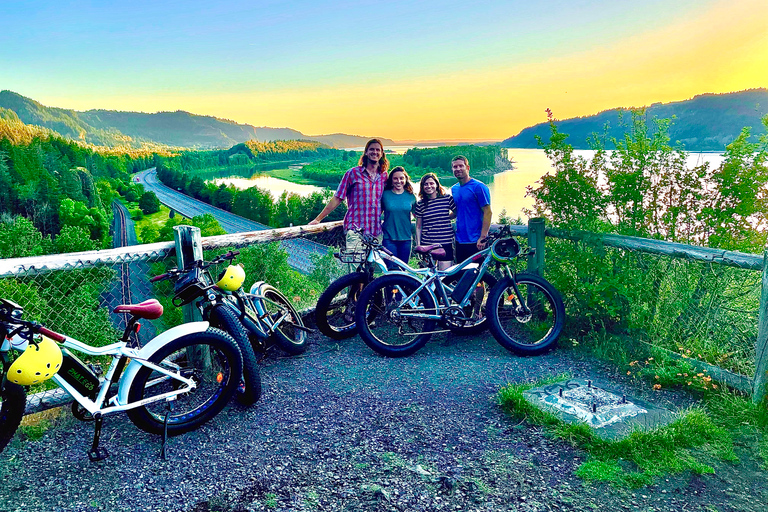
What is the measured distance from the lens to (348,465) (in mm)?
3047

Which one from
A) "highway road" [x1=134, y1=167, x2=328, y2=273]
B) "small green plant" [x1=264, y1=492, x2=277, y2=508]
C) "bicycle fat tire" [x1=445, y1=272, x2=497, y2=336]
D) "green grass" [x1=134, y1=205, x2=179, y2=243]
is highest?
"bicycle fat tire" [x1=445, y1=272, x2=497, y2=336]

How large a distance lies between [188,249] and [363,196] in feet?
6.20

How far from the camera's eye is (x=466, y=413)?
3701 mm

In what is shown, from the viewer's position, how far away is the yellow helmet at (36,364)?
2.74 metres

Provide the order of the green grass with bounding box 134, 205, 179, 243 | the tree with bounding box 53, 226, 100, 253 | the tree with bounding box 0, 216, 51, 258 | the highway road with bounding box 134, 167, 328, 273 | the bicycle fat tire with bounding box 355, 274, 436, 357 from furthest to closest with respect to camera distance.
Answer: the green grass with bounding box 134, 205, 179, 243, the highway road with bounding box 134, 167, 328, 273, the tree with bounding box 53, 226, 100, 253, the tree with bounding box 0, 216, 51, 258, the bicycle fat tire with bounding box 355, 274, 436, 357

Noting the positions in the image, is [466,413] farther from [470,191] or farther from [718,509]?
[470,191]

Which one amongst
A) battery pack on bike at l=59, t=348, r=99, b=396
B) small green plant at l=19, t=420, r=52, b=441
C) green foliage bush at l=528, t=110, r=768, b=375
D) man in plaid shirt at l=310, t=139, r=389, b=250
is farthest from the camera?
man in plaid shirt at l=310, t=139, r=389, b=250

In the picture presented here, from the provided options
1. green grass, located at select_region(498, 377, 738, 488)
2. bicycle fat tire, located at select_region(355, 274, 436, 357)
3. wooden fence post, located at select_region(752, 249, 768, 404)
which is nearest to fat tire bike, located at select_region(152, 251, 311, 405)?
bicycle fat tire, located at select_region(355, 274, 436, 357)

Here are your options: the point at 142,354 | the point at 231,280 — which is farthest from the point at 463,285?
the point at 142,354

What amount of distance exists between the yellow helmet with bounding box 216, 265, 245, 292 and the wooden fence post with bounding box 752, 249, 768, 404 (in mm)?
3859

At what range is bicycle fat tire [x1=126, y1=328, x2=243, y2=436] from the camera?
3240 mm

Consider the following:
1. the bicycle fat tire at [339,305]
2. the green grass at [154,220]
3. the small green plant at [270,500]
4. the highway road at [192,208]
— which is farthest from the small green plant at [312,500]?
the green grass at [154,220]

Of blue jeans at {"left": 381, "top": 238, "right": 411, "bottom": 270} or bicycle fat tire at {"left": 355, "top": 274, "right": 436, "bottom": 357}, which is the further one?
blue jeans at {"left": 381, "top": 238, "right": 411, "bottom": 270}

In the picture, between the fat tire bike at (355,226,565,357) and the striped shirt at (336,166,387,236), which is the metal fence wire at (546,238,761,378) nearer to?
the fat tire bike at (355,226,565,357)
